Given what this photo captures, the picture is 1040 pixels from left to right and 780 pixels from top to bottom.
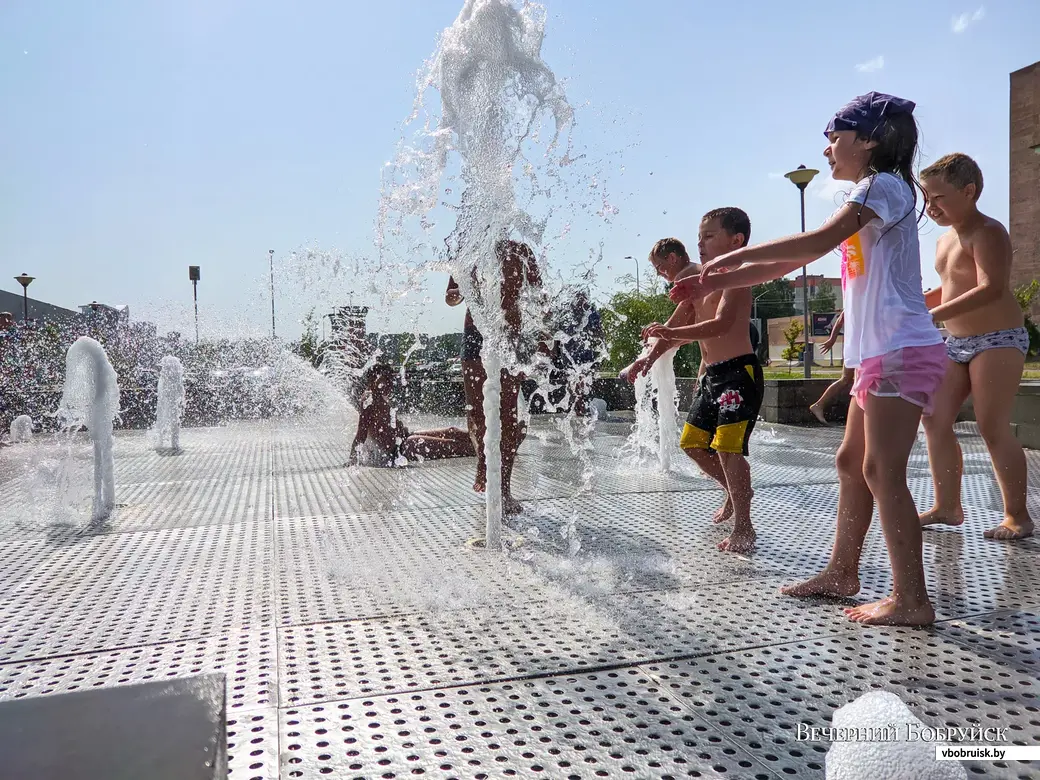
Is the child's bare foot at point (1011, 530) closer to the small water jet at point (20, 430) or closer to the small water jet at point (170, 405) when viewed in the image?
the small water jet at point (170, 405)

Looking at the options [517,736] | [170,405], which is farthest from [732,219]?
[170,405]

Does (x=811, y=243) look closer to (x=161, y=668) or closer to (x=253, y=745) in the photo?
(x=253, y=745)

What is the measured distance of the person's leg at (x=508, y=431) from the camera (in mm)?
3891

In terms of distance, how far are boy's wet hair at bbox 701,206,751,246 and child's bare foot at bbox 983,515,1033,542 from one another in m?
1.58

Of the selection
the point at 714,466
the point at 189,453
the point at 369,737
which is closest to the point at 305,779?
the point at 369,737

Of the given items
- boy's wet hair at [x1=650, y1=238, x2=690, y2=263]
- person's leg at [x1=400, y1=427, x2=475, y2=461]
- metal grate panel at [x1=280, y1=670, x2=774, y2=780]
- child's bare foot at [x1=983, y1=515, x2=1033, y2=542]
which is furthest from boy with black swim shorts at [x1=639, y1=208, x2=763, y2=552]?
person's leg at [x1=400, y1=427, x2=475, y2=461]

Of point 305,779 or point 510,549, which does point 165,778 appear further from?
point 510,549

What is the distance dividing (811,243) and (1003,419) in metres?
1.74

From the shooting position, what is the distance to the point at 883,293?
89.0 inches

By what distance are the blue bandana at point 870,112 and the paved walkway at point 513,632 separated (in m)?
1.45

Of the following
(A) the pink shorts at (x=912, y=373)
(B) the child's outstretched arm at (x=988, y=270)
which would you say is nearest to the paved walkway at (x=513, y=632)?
(A) the pink shorts at (x=912, y=373)

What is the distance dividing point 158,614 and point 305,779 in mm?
1270

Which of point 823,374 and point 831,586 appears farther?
point 823,374

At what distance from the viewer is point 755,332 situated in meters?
4.08
